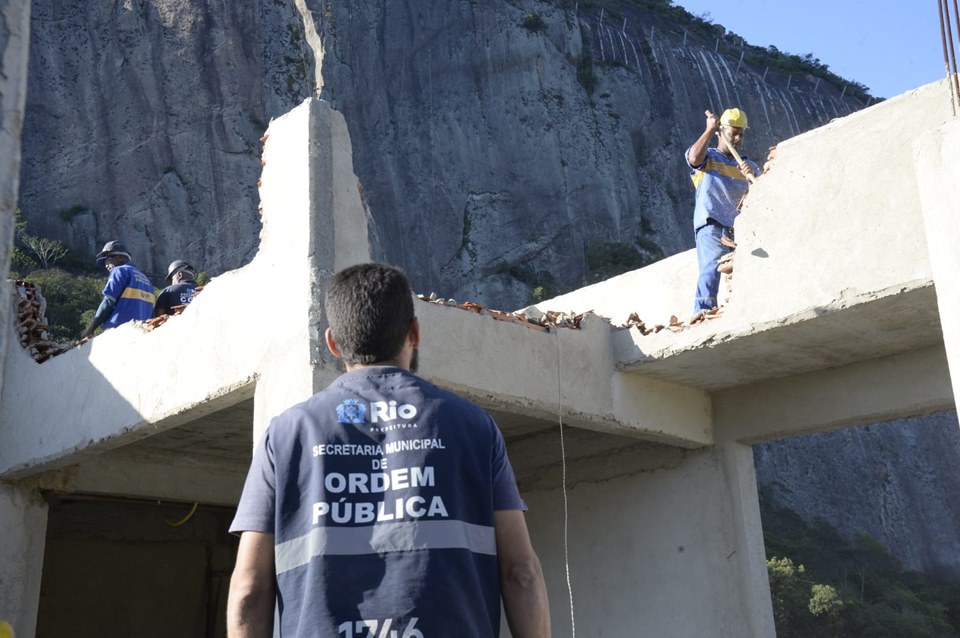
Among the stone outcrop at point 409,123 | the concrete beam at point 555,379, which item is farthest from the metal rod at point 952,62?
the stone outcrop at point 409,123

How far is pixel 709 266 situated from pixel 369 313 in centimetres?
549

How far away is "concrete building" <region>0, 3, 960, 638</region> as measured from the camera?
19.8 feet

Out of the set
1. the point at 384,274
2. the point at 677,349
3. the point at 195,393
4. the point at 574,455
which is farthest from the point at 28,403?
the point at 384,274

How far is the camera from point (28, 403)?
817 cm

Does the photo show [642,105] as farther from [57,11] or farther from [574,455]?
[574,455]

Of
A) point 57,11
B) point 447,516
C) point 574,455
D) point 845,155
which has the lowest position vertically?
point 447,516

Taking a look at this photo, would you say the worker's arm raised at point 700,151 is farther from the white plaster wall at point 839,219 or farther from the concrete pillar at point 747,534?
the concrete pillar at point 747,534

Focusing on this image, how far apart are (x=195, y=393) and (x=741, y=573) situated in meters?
4.03

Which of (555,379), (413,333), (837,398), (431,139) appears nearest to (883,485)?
(431,139)

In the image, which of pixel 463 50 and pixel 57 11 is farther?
pixel 463 50

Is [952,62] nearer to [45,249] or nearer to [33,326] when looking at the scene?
[33,326]

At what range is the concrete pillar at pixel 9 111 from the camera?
5.56 ft

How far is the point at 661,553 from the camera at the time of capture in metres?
8.08

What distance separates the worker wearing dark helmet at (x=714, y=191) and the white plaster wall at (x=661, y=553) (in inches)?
56.0
